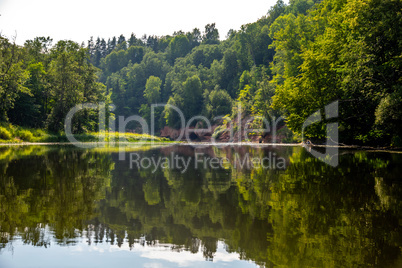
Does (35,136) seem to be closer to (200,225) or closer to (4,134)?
(4,134)

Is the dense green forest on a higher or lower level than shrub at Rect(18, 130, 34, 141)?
higher

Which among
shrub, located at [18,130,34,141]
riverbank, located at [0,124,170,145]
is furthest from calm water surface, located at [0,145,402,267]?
shrub, located at [18,130,34,141]

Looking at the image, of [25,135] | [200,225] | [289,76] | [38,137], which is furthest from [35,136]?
[200,225]

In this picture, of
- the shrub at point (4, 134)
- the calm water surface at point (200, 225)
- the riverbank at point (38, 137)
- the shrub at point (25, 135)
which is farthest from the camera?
the shrub at point (25, 135)

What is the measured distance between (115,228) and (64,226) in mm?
1014

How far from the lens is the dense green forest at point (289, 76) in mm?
26406

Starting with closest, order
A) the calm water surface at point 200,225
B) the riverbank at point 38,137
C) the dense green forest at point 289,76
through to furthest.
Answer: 1. the calm water surface at point 200,225
2. the dense green forest at point 289,76
3. the riverbank at point 38,137

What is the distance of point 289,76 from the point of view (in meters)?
53.6

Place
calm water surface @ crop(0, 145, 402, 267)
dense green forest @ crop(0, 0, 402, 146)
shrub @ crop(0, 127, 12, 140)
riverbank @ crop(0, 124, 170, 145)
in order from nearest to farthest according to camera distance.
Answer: calm water surface @ crop(0, 145, 402, 267) < dense green forest @ crop(0, 0, 402, 146) < shrub @ crop(0, 127, 12, 140) < riverbank @ crop(0, 124, 170, 145)

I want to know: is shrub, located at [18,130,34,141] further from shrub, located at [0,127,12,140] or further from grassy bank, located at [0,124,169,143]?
shrub, located at [0,127,12,140]

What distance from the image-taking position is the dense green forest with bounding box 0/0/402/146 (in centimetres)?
2641

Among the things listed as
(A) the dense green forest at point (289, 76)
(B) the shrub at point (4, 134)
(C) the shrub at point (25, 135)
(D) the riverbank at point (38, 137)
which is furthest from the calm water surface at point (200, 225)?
(C) the shrub at point (25, 135)

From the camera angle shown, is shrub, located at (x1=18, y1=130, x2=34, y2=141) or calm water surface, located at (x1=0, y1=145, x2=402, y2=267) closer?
calm water surface, located at (x1=0, y1=145, x2=402, y2=267)

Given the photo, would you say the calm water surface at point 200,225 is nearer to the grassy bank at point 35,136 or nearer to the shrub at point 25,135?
the grassy bank at point 35,136
